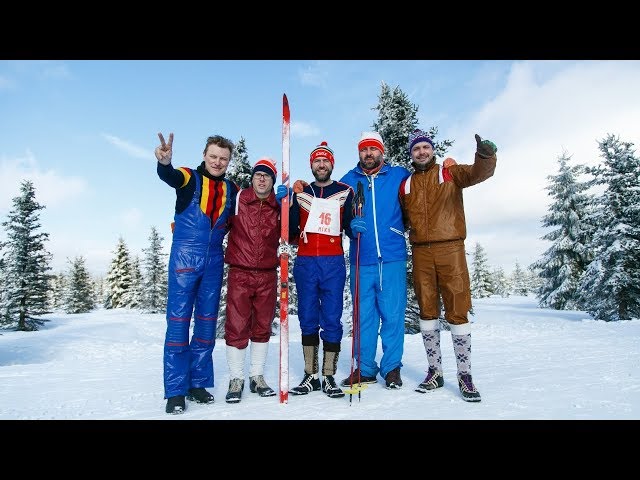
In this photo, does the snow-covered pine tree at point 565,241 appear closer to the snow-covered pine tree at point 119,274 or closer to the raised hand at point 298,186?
the raised hand at point 298,186

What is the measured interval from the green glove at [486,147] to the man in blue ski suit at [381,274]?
1103 millimetres

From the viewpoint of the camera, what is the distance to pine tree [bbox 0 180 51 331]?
24109mm

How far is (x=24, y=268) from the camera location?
2505cm

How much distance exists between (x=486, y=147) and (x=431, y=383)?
2.71 metres

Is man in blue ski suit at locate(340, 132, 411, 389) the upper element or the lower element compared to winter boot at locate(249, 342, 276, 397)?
upper

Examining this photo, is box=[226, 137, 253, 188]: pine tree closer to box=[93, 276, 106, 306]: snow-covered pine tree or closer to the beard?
the beard

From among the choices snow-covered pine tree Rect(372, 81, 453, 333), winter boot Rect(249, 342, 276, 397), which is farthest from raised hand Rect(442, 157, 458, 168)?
snow-covered pine tree Rect(372, 81, 453, 333)

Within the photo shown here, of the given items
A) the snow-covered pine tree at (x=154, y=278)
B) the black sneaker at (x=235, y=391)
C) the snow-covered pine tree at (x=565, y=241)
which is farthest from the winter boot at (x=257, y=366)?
the snow-covered pine tree at (x=154, y=278)

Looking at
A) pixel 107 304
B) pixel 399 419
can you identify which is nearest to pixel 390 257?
pixel 399 419

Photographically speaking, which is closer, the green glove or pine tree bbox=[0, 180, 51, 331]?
the green glove

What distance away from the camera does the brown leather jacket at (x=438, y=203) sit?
14.4 ft

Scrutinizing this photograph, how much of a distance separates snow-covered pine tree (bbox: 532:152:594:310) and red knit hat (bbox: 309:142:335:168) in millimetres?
23465
